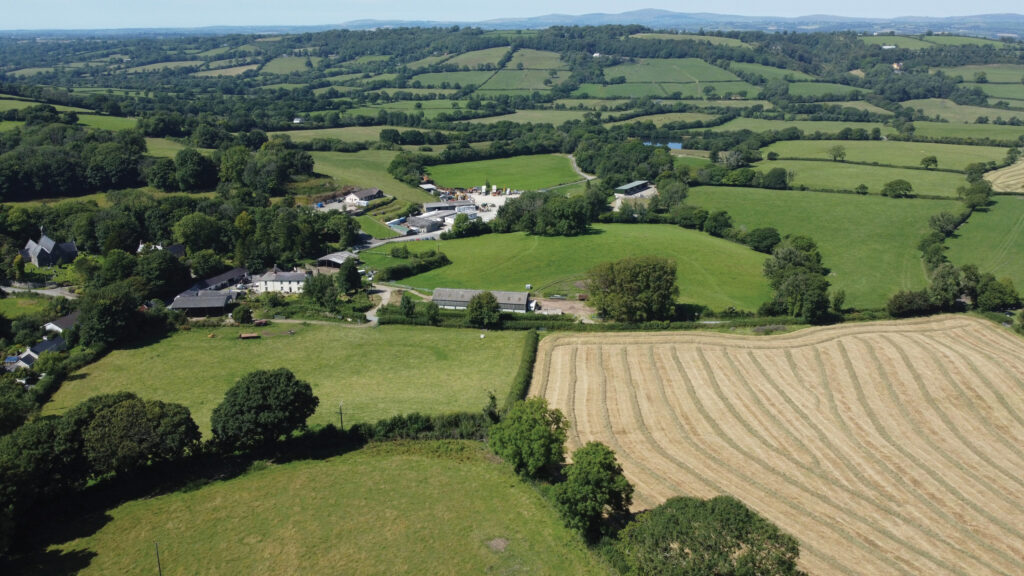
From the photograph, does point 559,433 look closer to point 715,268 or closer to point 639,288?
point 639,288

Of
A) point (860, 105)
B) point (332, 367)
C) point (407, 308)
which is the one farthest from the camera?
point (860, 105)

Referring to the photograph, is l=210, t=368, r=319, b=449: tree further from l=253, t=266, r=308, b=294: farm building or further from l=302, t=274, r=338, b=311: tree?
l=253, t=266, r=308, b=294: farm building

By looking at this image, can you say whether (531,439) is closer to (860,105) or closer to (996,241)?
(996,241)

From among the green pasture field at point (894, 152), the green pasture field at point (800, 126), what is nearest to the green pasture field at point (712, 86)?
the green pasture field at point (800, 126)

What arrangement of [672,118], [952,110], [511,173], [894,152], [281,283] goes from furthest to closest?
[952,110]
[672,118]
[511,173]
[894,152]
[281,283]

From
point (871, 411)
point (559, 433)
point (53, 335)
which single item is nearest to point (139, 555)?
point (559, 433)

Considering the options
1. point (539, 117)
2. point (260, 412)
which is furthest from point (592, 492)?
point (539, 117)

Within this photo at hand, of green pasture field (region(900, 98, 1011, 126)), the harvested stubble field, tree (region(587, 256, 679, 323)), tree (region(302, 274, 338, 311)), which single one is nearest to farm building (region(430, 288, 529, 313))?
tree (region(587, 256, 679, 323))
